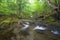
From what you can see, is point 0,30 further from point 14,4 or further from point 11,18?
point 14,4

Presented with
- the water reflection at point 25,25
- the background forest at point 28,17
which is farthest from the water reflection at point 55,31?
the water reflection at point 25,25

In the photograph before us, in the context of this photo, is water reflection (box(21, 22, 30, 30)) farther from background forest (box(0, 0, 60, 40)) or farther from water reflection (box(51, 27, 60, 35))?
water reflection (box(51, 27, 60, 35))

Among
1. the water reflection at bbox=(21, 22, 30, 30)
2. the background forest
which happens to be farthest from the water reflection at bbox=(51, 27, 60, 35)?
the water reflection at bbox=(21, 22, 30, 30)

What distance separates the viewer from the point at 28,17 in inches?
107

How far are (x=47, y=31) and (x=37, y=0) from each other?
76cm

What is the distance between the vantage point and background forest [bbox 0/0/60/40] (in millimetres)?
2580

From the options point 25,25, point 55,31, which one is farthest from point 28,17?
point 55,31

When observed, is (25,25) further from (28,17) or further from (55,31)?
(55,31)

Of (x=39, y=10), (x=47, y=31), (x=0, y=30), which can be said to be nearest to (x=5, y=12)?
(x=0, y=30)

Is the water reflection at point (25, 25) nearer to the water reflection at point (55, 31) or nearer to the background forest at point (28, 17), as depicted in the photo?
the background forest at point (28, 17)

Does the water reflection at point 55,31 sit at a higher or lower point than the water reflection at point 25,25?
lower

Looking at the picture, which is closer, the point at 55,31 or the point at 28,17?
the point at 55,31

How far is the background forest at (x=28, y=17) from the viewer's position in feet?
8.46

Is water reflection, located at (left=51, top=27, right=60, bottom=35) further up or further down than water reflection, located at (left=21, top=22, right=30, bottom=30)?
further down
